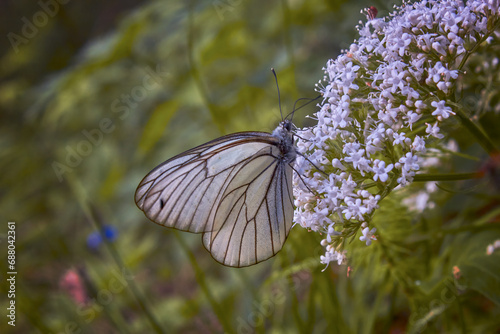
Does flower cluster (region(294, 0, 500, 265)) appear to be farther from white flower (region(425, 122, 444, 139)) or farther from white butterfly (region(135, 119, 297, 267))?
white butterfly (region(135, 119, 297, 267))

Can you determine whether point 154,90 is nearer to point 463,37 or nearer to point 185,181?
point 185,181

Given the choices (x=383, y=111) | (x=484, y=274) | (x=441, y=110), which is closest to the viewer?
(x=441, y=110)

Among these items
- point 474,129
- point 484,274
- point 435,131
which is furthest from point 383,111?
point 484,274

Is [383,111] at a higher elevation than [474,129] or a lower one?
higher

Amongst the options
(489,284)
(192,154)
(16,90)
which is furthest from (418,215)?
(16,90)

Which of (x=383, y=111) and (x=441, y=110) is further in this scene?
(x=383, y=111)

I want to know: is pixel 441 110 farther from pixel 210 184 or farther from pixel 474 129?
pixel 210 184
